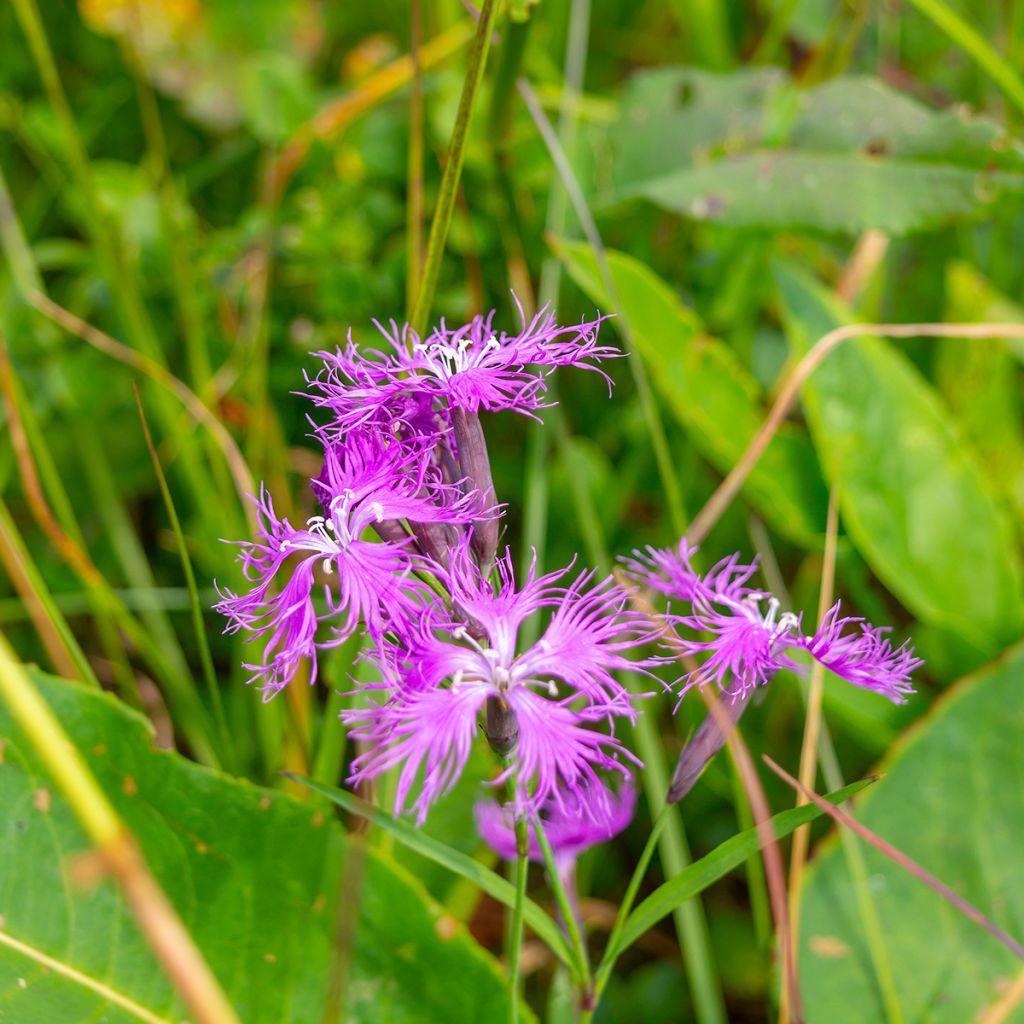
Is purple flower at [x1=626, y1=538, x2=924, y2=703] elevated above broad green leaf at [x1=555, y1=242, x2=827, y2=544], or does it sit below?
below

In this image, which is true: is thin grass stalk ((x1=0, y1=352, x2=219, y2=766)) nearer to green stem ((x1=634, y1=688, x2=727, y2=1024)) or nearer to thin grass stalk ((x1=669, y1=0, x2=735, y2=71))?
green stem ((x1=634, y1=688, x2=727, y2=1024))

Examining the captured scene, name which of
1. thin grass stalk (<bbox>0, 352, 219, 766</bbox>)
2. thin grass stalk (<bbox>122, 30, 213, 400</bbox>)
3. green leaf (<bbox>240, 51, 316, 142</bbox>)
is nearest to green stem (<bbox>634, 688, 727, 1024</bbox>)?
thin grass stalk (<bbox>0, 352, 219, 766</bbox>)

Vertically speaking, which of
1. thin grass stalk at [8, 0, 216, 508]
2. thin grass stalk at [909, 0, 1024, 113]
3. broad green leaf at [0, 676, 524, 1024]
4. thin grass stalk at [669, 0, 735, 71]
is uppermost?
thin grass stalk at [669, 0, 735, 71]

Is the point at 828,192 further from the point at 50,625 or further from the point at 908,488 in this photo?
the point at 50,625

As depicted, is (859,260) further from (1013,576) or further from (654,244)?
(1013,576)

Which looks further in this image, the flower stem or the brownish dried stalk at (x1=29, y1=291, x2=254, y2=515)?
the brownish dried stalk at (x1=29, y1=291, x2=254, y2=515)

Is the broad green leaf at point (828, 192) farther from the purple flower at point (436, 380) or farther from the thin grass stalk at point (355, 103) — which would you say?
the purple flower at point (436, 380)

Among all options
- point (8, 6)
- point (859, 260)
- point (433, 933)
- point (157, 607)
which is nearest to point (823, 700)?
point (433, 933)
